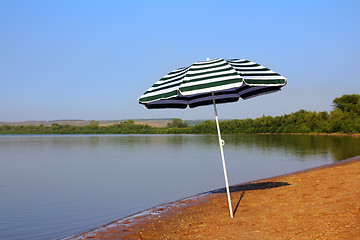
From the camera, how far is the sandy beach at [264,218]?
21.3 feet

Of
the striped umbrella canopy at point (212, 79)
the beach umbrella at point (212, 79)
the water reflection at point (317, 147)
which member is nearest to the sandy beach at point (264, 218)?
the beach umbrella at point (212, 79)

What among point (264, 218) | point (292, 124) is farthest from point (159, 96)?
point (292, 124)

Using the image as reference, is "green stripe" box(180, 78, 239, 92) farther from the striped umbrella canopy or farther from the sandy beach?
the sandy beach

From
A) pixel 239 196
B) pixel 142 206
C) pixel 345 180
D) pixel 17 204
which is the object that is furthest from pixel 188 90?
pixel 17 204

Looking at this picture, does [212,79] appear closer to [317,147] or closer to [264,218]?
[264,218]

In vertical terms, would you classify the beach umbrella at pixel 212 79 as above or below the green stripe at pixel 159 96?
above

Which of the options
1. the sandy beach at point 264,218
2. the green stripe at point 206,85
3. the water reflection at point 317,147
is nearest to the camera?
the sandy beach at point 264,218

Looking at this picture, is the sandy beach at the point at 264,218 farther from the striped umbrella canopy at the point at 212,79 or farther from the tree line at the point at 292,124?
the tree line at the point at 292,124

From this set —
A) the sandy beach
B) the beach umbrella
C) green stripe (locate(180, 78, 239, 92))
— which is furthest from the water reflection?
green stripe (locate(180, 78, 239, 92))

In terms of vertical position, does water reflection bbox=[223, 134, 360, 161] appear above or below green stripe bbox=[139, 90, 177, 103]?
below

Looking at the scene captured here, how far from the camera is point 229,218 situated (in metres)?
8.01

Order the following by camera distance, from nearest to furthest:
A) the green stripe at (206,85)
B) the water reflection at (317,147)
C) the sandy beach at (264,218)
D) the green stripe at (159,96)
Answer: the sandy beach at (264,218) < the green stripe at (206,85) < the green stripe at (159,96) < the water reflection at (317,147)

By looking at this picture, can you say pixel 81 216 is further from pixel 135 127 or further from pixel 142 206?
pixel 135 127

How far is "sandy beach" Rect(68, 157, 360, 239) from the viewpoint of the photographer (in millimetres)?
6483
